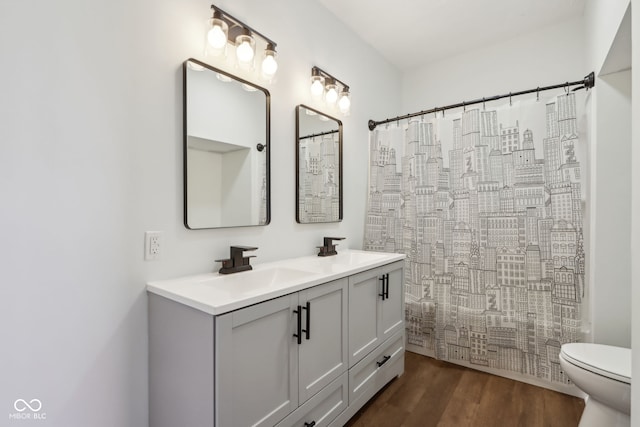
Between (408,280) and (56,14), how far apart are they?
2559 millimetres

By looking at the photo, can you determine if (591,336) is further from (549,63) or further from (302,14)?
(302,14)

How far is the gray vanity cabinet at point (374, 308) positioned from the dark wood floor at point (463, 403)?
36cm

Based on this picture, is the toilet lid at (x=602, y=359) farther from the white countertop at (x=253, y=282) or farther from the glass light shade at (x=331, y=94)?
the glass light shade at (x=331, y=94)

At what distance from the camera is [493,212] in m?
2.13

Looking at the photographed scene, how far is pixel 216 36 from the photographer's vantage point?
4.77 feet

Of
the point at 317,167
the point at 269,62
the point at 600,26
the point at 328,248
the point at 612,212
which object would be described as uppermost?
the point at 600,26

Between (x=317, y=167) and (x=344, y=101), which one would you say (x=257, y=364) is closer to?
(x=317, y=167)

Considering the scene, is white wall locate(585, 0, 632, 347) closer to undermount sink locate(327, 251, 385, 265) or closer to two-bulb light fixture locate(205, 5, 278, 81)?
undermount sink locate(327, 251, 385, 265)

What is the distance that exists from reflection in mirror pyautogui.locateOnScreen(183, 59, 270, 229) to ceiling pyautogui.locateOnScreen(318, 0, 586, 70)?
1.16 m

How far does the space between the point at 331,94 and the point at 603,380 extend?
2180 mm

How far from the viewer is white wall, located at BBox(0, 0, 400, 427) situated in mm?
991

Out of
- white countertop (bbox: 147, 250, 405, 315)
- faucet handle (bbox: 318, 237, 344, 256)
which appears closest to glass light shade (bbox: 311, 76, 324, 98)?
faucet handle (bbox: 318, 237, 344, 256)

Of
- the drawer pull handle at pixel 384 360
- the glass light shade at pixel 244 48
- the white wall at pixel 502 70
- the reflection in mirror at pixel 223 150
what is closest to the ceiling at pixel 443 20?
the white wall at pixel 502 70

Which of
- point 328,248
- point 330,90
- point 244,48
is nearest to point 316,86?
point 330,90
